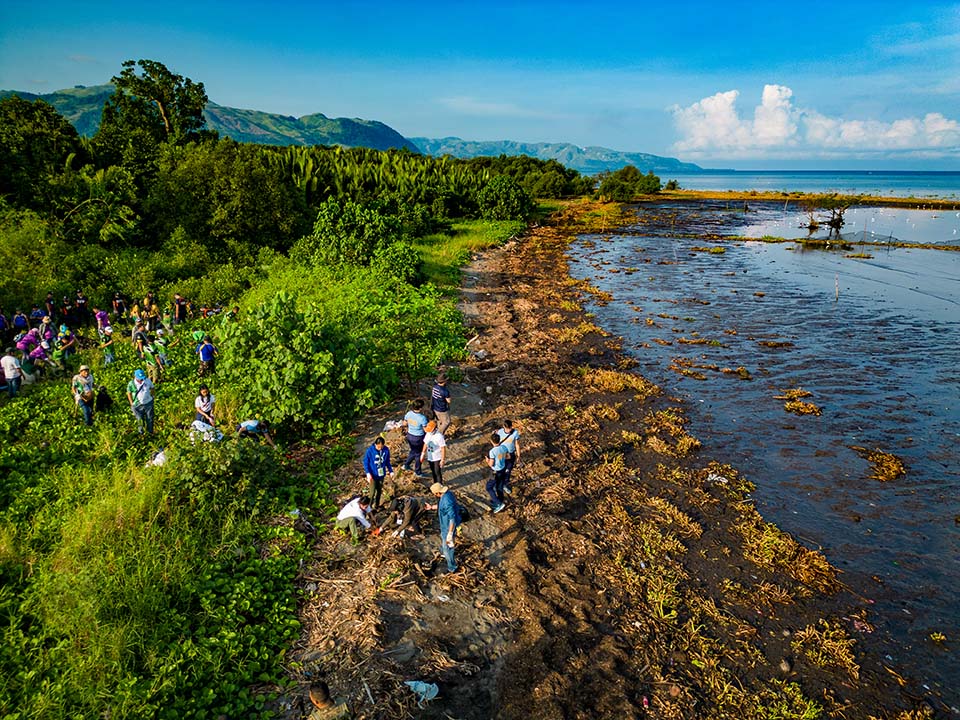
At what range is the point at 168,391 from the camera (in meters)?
12.9

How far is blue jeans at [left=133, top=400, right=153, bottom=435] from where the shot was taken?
1112 cm

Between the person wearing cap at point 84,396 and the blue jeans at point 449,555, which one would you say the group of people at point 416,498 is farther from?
the person wearing cap at point 84,396

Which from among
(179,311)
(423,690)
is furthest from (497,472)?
(179,311)

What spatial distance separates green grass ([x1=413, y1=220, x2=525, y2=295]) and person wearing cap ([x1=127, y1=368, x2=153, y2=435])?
15.9 meters

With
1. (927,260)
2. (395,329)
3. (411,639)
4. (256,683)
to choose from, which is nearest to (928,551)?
(411,639)

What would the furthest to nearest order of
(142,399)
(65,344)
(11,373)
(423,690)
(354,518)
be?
(65,344), (11,373), (142,399), (354,518), (423,690)

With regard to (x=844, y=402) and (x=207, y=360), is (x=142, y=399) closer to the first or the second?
(x=207, y=360)

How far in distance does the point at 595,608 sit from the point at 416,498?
355 centimetres

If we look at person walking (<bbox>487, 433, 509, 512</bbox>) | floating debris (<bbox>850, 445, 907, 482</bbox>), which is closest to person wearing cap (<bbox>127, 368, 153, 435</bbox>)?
person walking (<bbox>487, 433, 509, 512</bbox>)

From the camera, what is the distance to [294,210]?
1236 inches

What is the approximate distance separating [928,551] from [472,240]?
115 feet

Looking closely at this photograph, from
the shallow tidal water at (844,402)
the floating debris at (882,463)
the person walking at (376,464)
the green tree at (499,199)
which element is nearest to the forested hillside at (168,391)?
the person walking at (376,464)

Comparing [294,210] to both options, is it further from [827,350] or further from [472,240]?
[827,350]

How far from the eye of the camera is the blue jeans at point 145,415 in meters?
11.1
